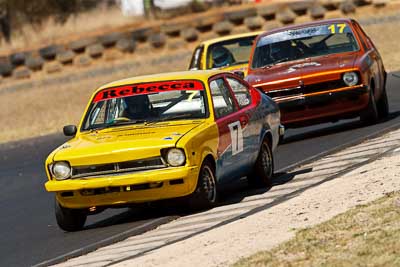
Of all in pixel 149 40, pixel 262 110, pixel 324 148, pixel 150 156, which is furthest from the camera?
pixel 149 40

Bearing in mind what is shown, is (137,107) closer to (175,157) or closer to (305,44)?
(175,157)

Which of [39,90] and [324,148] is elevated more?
[324,148]

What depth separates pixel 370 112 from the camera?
1619cm

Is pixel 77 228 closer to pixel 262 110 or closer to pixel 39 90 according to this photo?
pixel 262 110

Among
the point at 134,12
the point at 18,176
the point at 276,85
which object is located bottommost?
the point at 134,12

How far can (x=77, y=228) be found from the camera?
11344 mm

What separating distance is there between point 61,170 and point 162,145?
37.6 inches

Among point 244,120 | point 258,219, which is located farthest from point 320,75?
point 258,219

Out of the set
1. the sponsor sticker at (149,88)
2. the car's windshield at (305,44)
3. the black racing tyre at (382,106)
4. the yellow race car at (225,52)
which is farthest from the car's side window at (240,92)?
the yellow race car at (225,52)

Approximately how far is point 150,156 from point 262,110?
2246 millimetres

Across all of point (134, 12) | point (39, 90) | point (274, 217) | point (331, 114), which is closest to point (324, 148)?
point (331, 114)

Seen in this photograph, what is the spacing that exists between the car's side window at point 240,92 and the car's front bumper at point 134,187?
186cm

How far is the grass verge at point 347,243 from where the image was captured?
7.52 metres

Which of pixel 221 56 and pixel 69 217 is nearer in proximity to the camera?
pixel 69 217
